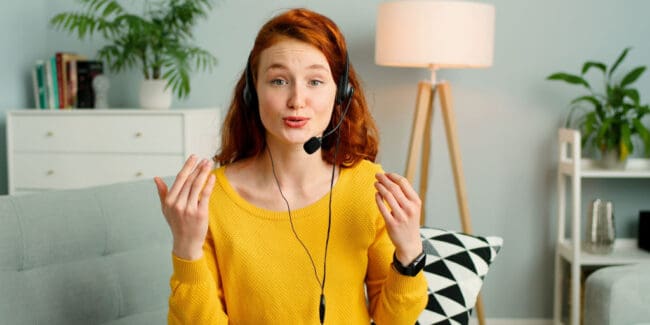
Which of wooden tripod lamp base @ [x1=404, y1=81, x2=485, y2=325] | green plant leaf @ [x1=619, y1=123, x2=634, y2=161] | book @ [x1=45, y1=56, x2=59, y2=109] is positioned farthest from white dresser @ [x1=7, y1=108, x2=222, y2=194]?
green plant leaf @ [x1=619, y1=123, x2=634, y2=161]

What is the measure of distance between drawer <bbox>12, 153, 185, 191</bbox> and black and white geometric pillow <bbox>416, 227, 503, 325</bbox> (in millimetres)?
1515

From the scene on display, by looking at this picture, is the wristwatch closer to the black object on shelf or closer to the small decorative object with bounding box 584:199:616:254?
the small decorative object with bounding box 584:199:616:254

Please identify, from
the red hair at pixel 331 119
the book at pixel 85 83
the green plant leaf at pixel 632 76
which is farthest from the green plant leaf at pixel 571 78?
the book at pixel 85 83

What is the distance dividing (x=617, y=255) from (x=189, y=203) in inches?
89.4

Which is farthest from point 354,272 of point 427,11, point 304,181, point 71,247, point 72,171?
point 72,171

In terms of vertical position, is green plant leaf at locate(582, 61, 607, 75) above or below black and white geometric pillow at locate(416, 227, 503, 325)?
above

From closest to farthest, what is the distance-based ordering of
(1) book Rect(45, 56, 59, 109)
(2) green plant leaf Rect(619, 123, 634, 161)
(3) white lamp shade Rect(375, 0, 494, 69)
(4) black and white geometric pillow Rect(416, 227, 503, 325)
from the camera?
(4) black and white geometric pillow Rect(416, 227, 503, 325), (3) white lamp shade Rect(375, 0, 494, 69), (2) green plant leaf Rect(619, 123, 634, 161), (1) book Rect(45, 56, 59, 109)

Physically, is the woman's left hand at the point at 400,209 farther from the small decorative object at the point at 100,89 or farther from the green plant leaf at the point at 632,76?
the small decorative object at the point at 100,89

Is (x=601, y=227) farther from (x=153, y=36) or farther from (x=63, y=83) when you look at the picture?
(x=63, y=83)

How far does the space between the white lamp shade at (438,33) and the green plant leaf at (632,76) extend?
615 millimetres

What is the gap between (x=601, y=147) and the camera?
286cm

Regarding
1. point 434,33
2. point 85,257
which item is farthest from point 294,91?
point 434,33

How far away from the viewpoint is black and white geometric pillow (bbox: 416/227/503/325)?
5.02 ft

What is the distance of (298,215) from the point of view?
4.18 feet
